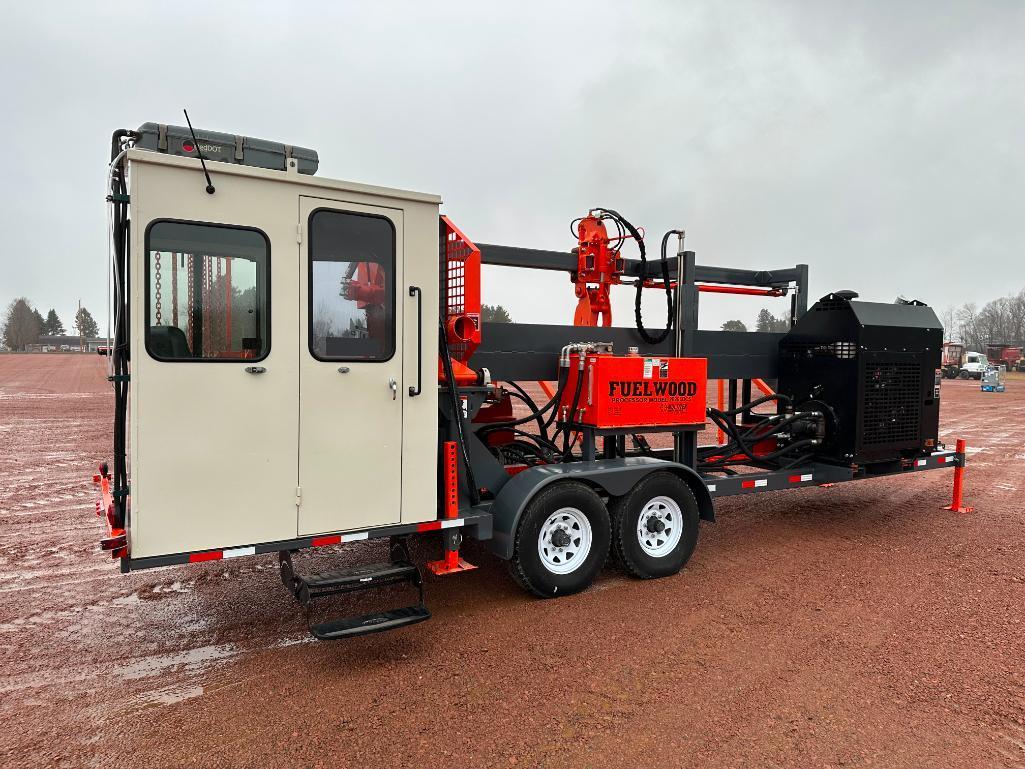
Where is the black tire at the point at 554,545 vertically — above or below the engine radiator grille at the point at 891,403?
below

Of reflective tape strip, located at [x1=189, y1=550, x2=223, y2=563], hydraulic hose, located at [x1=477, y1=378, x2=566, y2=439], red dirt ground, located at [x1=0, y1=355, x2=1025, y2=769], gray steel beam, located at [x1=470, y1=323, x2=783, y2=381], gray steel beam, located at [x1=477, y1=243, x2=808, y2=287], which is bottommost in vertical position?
red dirt ground, located at [x1=0, y1=355, x2=1025, y2=769]

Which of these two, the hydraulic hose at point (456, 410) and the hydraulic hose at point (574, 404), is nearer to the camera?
the hydraulic hose at point (456, 410)

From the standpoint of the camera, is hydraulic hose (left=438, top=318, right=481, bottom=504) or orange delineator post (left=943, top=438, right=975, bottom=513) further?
orange delineator post (left=943, top=438, right=975, bottom=513)

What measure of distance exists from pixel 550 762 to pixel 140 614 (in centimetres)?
327

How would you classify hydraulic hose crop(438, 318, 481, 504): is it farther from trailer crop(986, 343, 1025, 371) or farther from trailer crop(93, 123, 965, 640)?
trailer crop(986, 343, 1025, 371)

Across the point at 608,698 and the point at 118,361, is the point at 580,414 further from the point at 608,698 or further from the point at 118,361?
the point at 118,361

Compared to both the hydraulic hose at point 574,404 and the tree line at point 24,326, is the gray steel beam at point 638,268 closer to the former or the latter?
the hydraulic hose at point 574,404

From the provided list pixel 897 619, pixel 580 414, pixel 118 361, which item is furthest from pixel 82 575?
pixel 897 619

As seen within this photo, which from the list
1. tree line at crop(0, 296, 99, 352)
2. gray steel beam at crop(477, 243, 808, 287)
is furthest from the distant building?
gray steel beam at crop(477, 243, 808, 287)

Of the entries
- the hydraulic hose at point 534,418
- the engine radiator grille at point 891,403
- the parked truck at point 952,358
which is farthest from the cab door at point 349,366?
the parked truck at point 952,358

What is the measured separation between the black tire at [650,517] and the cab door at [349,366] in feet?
6.20

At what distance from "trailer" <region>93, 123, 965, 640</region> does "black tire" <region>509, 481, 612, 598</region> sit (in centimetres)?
2

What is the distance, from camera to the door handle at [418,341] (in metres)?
4.50

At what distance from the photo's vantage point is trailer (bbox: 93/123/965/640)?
12.4 ft
